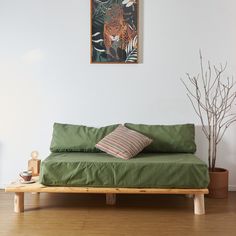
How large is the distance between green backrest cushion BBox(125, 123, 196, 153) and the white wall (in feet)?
0.71

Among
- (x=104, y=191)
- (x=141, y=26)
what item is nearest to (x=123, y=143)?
(x=104, y=191)

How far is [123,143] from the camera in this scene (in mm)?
3488

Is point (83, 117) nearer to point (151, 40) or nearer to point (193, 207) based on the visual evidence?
point (151, 40)

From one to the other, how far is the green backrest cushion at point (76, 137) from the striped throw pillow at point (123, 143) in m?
0.18

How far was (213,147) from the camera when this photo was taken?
157 inches

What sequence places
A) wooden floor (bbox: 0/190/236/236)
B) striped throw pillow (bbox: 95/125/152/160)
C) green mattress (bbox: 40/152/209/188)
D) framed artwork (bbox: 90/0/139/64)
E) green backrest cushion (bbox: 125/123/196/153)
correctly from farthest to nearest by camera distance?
framed artwork (bbox: 90/0/139/64) → green backrest cushion (bbox: 125/123/196/153) → striped throw pillow (bbox: 95/125/152/160) → green mattress (bbox: 40/152/209/188) → wooden floor (bbox: 0/190/236/236)

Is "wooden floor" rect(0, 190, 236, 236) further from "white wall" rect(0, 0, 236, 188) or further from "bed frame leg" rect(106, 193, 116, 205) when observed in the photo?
"white wall" rect(0, 0, 236, 188)

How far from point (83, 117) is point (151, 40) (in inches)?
45.2

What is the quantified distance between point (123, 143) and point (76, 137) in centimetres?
59

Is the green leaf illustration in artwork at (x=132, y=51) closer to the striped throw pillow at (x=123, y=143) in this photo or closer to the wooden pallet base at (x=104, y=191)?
the striped throw pillow at (x=123, y=143)

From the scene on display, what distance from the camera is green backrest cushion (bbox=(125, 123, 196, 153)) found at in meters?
3.77

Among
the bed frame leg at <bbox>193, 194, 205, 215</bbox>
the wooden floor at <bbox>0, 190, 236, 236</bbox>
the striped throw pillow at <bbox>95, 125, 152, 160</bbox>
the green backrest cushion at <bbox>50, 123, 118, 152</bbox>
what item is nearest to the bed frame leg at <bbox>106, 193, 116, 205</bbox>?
the wooden floor at <bbox>0, 190, 236, 236</bbox>

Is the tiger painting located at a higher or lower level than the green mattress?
higher

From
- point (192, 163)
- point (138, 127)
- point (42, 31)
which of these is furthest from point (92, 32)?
point (192, 163)
